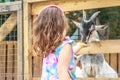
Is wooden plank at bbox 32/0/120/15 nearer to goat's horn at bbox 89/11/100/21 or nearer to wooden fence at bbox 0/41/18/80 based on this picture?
goat's horn at bbox 89/11/100/21

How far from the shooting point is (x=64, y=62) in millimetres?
1992

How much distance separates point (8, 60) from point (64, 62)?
3.23 m

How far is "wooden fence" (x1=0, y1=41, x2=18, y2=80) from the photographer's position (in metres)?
5.08

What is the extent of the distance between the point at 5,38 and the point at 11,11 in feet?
1.39

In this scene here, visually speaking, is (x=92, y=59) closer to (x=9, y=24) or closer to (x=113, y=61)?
(x=113, y=61)

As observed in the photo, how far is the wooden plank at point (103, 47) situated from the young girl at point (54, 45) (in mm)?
2148

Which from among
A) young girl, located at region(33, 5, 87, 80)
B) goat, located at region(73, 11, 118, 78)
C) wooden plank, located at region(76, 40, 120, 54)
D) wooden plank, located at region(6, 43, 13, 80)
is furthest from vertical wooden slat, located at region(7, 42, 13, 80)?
young girl, located at region(33, 5, 87, 80)

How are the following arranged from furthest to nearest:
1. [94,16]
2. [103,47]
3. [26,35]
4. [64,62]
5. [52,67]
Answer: [26,35] → [94,16] → [103,47] → [52,67] → [64,62]

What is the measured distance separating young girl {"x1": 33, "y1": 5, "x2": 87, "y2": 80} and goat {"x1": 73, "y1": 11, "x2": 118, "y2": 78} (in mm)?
2191

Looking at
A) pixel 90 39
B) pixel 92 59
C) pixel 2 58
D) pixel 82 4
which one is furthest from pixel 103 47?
pixel 2 58

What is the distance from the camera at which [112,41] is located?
13.7ft

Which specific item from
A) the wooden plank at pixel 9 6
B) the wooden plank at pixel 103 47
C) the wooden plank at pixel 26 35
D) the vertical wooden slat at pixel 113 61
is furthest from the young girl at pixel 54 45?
the wooden plank at pixel 9 6

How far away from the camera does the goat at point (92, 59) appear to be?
14.0 feet

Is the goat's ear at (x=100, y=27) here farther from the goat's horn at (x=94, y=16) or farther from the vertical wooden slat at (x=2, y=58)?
the vertical wooden slat at (x=2, y=58)
